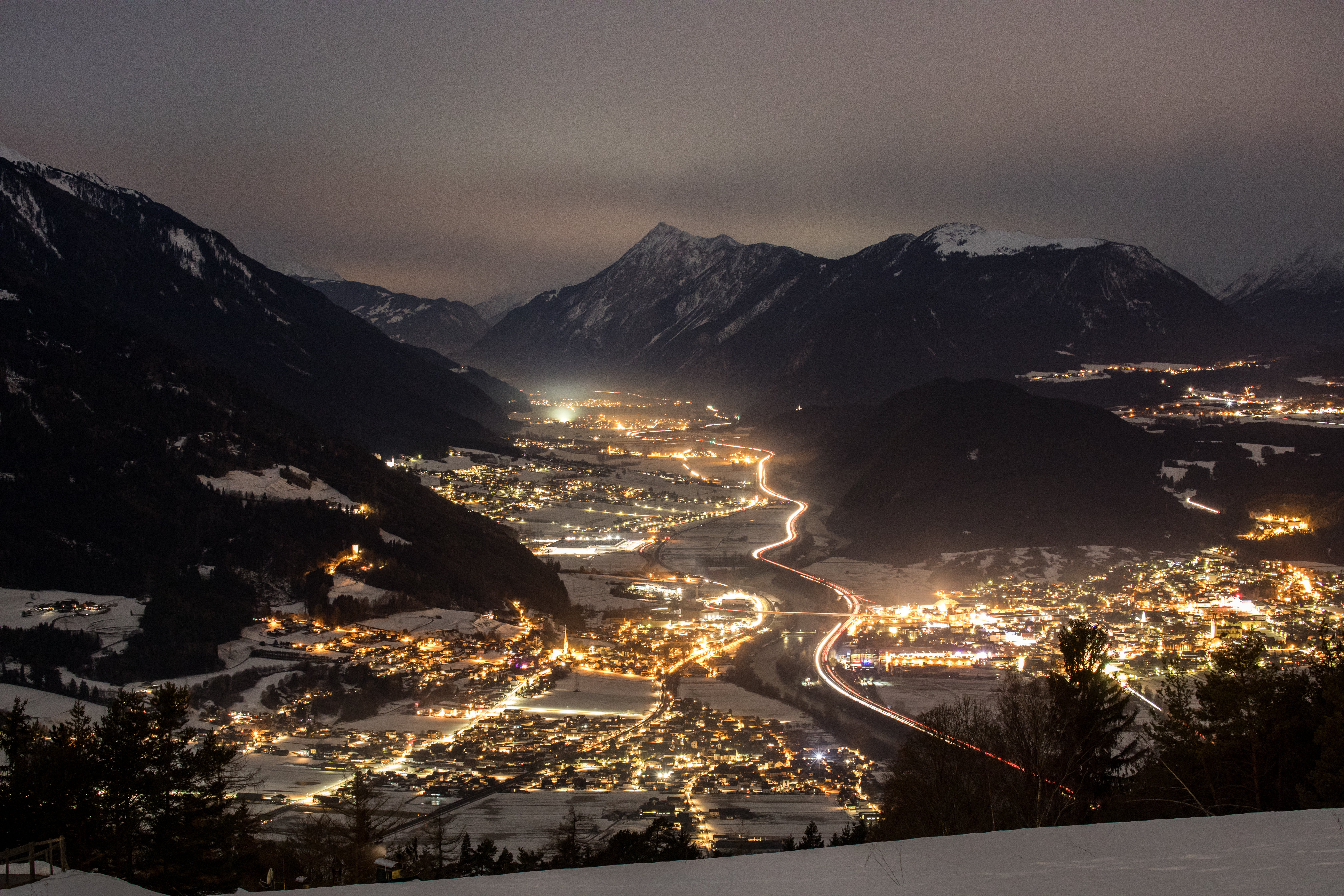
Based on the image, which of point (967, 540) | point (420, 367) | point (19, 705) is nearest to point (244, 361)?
point (420, 367)

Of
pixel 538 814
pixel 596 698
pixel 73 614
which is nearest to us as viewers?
pixel 538 814

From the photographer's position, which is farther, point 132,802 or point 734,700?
point 734,700

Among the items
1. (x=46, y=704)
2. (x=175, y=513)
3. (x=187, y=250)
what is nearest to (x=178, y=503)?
(x=175, y=513)

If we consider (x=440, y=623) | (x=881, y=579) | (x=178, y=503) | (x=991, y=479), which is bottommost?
(x=881, y=579)

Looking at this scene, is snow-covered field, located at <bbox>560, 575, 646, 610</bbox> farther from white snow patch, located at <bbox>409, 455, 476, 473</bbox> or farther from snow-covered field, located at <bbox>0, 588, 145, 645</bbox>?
white snow patch, located at <bbox>409, 455, 476, 473</bbox>

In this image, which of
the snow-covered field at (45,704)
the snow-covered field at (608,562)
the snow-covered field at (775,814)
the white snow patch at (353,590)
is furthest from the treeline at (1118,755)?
the snow-covered field at (608,562)

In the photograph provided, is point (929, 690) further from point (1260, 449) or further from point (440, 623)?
point (1260, 449)
